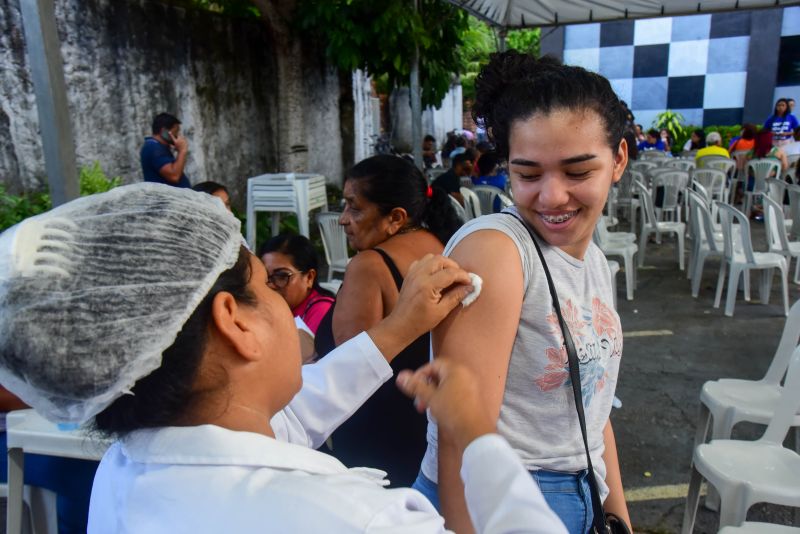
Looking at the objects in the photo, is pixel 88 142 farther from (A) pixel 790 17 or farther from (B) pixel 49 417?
(A) pixel 790 17

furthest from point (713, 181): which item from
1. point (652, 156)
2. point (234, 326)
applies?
point (234, 326)

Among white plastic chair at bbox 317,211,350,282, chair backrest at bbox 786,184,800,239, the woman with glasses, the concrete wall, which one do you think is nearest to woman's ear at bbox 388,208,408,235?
the woman with glasses

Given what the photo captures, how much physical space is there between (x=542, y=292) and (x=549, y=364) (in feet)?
0.48

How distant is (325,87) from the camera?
9219 millimetres

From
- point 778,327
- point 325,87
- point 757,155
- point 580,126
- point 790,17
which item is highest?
point 790,17

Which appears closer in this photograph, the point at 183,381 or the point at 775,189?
the point at 183,381

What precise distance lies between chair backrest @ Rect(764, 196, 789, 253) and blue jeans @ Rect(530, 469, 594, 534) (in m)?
5.70

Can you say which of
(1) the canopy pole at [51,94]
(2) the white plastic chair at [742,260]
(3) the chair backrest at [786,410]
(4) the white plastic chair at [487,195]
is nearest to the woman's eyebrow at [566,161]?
(3) the chair backrest at [786,410]

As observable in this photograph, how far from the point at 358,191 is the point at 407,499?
1.63 meters

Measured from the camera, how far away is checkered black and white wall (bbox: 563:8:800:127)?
16.7m

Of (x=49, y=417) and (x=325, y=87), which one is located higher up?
(x=325, y=87)

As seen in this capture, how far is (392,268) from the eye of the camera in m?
2.00

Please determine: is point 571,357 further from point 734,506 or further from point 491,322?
point 734,506

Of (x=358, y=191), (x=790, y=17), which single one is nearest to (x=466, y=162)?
(x=358, y=191)
